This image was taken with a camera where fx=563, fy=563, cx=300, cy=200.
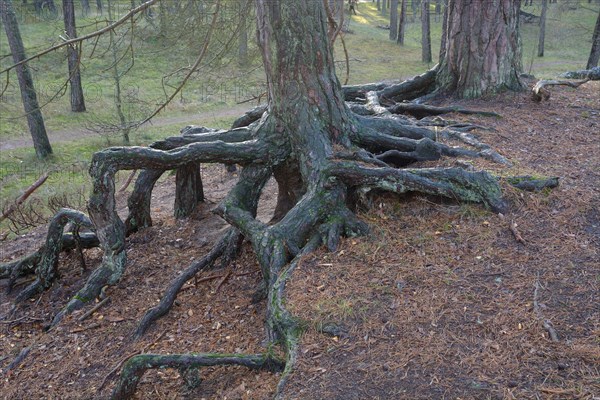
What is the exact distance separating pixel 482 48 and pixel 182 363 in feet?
21.2

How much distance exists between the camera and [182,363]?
13.7 ft

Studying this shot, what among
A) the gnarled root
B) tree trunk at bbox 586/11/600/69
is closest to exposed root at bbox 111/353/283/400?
the gnarled root

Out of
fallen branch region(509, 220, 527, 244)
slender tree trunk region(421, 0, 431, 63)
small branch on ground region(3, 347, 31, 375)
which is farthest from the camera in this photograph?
slender tree trunk region(421, 0, 431, 63)

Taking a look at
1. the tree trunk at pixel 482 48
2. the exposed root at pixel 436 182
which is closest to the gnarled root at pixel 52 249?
the exposed root at pixel 436 182

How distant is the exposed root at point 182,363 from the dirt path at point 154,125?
14645 millimetres

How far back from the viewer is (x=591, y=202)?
5.21 metres

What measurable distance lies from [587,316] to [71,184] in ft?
39.9

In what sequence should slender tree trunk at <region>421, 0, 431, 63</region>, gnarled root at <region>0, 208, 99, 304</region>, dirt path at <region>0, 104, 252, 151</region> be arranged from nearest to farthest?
gnarled root at <region>0, 208, 99, 304</region>, dirt path at <region>0, 104, 252, 151</region>, slender tree trunk at <region>421, 0, 431, 63</region>

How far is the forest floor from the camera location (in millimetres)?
3477

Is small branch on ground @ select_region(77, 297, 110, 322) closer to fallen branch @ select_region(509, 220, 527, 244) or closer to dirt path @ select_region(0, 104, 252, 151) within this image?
fallen branch @ select_region(509, 220, 527, 244)

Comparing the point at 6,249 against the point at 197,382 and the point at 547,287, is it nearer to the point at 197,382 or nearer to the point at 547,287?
the point at 197,382

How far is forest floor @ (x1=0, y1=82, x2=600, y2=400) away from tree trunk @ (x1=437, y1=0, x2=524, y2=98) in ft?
5.36

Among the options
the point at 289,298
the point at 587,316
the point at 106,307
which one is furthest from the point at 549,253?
the point at 106,307

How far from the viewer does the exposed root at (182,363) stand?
Result: 13.6ft
